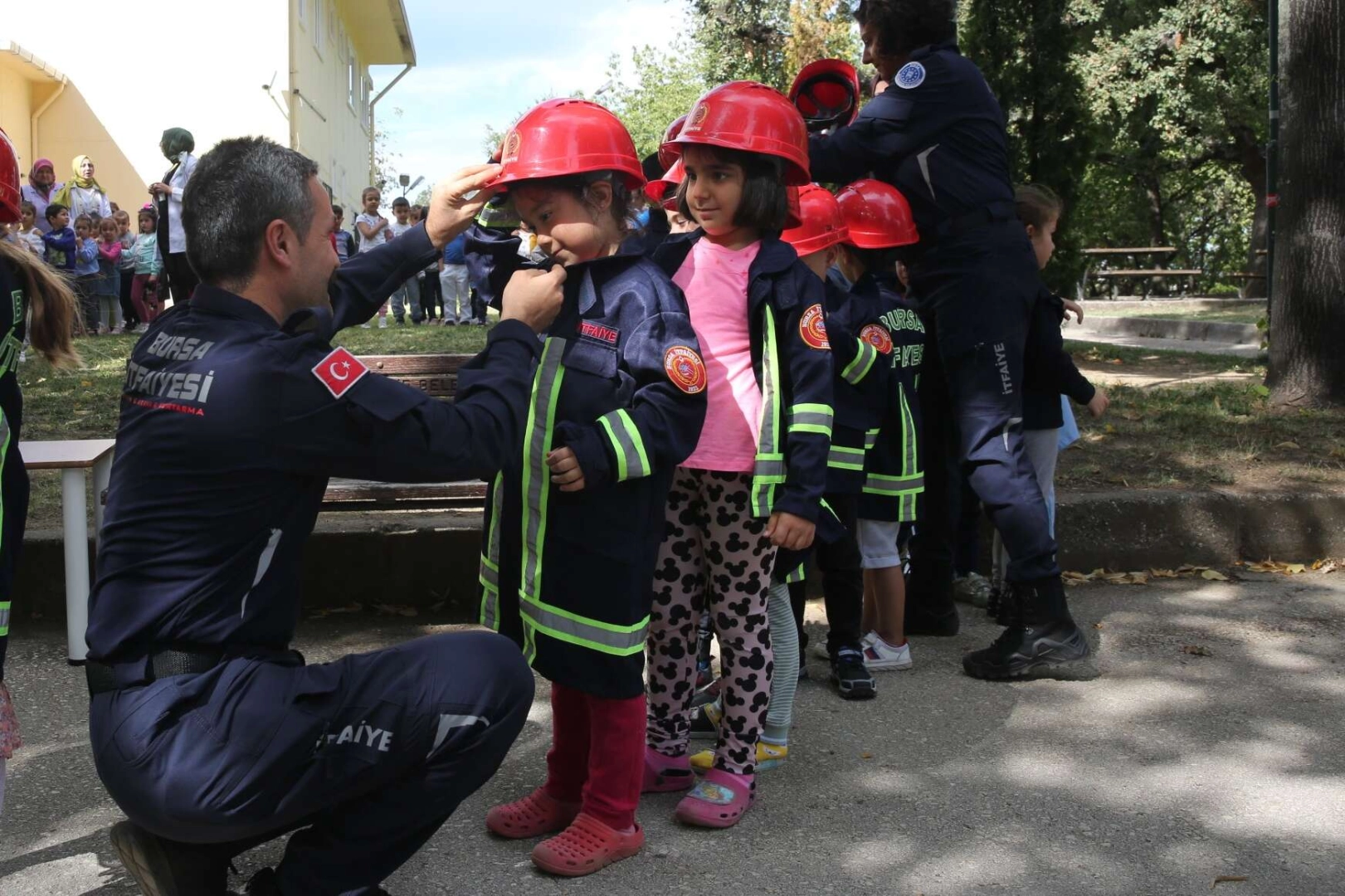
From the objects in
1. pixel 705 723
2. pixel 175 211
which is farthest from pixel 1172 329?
pixel 705 723

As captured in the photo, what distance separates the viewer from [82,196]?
16.5m

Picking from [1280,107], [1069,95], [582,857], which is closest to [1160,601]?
[582,857]

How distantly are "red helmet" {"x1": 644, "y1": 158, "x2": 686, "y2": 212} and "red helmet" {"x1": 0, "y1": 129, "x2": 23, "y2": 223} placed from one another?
1.88 metres

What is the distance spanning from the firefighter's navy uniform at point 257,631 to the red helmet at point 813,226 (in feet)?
6.16

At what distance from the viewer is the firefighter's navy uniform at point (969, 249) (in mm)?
4559

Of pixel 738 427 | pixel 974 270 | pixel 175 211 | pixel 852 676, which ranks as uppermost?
pixel 175 211

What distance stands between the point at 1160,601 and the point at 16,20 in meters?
24.4

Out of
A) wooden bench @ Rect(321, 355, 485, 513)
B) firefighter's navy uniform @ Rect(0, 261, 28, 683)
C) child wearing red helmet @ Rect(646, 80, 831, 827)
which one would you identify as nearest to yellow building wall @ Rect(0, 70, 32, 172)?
wooden bench @ Rect(321, 355, 485, 513)

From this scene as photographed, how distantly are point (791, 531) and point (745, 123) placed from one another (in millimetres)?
1065

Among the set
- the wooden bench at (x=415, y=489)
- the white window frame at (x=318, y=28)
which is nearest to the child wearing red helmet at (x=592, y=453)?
the wooden bench at (x=415, y=489)

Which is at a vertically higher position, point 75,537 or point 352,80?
point 352,80

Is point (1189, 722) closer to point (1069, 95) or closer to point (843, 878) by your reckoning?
point (843, 878)

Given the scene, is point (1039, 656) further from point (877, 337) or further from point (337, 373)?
point (337, 373)

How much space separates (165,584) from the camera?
8.04 ft
